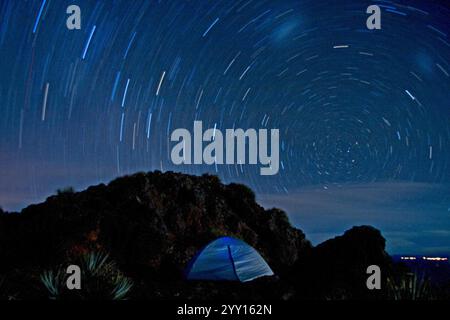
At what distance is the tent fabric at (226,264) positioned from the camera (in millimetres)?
13641

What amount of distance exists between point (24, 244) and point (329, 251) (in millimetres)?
9063

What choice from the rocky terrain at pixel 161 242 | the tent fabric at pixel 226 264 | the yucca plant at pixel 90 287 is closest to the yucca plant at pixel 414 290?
the rocky terrain at pixel 161 242

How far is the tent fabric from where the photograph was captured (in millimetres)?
13641

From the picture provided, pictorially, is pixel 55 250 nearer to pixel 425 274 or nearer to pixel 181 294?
pixel 181 294

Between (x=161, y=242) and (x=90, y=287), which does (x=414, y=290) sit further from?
(x=161, y=242)

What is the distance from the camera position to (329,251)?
53.5 feet

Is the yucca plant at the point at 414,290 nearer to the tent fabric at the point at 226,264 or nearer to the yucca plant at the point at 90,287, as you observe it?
the tent fabric at the point at 226,264

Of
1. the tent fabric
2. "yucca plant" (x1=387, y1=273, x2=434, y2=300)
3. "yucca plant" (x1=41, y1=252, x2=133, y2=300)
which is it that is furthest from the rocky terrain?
"yucca plant" (x1=387, y1=273, x2=434, y2=300)

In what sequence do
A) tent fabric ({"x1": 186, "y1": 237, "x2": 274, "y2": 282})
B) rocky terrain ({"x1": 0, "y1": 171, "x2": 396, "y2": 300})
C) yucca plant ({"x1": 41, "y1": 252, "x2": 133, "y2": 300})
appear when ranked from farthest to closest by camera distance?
tent fabric ({"x1": 186, "y1": 237, "x2": 274, "y2": 282})
rocky terrain ({"x1": 0, "y1": 171, "x2": 396, "y2": 300})
yucca plant ({"x1": 41, "y1": 252, "x2": 133, "y2": 300})

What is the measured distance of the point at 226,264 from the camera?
Result: 13.8 meters

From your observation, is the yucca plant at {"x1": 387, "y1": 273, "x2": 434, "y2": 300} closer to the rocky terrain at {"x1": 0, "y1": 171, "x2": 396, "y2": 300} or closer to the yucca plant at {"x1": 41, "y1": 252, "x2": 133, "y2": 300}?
the rocky terrain at {"x1": 0, "y1": 171, "x2": 396, "y2": 300}

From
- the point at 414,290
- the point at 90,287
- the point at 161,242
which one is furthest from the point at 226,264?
the point at 414,290

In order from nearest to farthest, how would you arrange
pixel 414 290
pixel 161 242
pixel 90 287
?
pixel 414 290
pixel 90 287
pixel 161 242

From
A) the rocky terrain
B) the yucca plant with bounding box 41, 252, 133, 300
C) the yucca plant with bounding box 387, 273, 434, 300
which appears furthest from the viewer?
the rocky terrain
